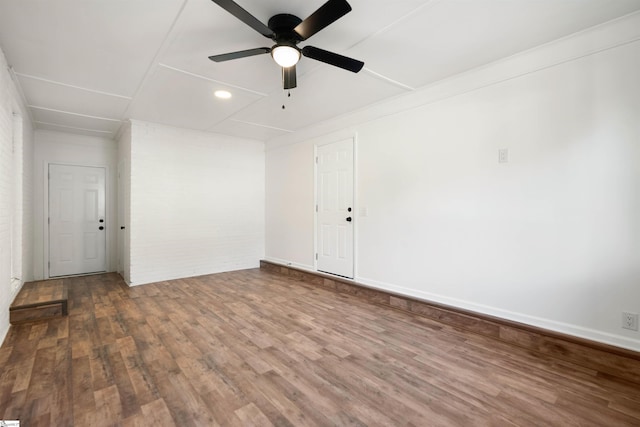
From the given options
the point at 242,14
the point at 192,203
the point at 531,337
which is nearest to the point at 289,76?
the point at 242,14

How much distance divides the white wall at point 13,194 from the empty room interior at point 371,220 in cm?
5

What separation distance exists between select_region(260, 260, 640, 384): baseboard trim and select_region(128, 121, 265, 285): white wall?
2926mm

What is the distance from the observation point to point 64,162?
5207 mm

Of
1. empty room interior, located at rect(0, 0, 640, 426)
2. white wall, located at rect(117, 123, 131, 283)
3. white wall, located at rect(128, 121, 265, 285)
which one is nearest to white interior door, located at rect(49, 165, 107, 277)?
white wall, located at rect(117, 123, 131, 283)

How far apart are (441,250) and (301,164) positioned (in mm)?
2900

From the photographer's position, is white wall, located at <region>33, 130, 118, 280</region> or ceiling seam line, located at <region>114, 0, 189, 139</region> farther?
white wall, located at <region>33, 130, 118, 280</region>

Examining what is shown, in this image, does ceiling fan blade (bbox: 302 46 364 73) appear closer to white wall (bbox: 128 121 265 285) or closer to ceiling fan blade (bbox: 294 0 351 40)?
ceiling fan blade (bbox: 294 0 351 40)

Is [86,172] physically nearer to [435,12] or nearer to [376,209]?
[376,209]

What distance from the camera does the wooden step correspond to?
3.04 m

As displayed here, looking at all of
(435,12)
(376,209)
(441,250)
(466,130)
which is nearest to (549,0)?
(435,12)

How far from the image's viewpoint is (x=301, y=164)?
17.3 ft

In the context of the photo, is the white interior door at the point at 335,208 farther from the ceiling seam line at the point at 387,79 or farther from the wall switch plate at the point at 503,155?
the wall switch plate at the point at 503,155

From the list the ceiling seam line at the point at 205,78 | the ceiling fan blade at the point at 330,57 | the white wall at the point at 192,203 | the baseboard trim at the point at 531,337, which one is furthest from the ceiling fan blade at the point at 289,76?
the white wall at the point at 192,203

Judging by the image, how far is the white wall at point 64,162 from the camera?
196 inches
